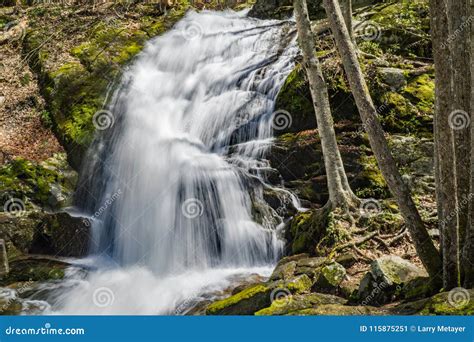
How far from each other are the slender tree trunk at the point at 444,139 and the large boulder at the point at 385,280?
90 cm

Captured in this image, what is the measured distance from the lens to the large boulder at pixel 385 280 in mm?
5582

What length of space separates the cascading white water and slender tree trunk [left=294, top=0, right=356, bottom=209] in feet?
5.47

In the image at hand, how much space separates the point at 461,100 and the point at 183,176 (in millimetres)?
7298

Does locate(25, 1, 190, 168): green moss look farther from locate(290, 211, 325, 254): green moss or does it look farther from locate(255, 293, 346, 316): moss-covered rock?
locate(255, 293, 346, 316): moss-covered rock

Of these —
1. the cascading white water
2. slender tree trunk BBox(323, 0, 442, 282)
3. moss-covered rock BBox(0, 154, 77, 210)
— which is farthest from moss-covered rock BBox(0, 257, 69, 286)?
slender tree trunk BBox(323, 0, 442, 282)

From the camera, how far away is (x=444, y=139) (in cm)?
460

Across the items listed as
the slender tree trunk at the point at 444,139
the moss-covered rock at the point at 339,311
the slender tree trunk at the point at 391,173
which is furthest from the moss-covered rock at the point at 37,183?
the slender tree trunk at the point at 444,139

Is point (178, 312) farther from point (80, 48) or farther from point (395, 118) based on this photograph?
point (80, 48)

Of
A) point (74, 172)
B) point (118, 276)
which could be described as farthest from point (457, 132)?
point (74, 172)

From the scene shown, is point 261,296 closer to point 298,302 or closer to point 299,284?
point 299,284

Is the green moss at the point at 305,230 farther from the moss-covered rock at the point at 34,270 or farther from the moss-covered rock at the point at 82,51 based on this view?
the moss-covered rock at the point at 82,51

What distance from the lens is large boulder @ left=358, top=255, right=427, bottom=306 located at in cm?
558

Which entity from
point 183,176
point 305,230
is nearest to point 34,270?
point 183,176

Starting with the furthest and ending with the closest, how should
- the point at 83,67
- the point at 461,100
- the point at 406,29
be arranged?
the point at 83,67
the point at 406,29
the point at 461,100
